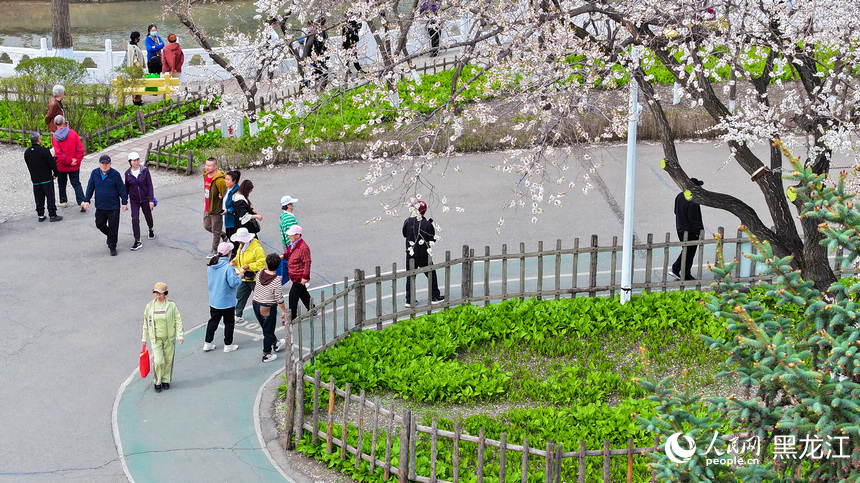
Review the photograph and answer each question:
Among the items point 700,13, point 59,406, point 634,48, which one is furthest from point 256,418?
point 700,13

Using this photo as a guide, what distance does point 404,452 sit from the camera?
9.16 meters

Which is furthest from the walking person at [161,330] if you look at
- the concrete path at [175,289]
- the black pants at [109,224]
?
the black pants at [109,224]

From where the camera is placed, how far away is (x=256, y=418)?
34.8 ft

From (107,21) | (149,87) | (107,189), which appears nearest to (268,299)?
(107,189)

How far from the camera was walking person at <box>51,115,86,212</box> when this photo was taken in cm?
1673

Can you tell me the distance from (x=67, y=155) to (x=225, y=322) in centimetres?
657

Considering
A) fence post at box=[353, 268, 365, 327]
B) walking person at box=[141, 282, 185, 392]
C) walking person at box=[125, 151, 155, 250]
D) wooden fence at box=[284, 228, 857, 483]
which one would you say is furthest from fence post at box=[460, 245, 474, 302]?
walking person at box=[125, 151, 155, 250]

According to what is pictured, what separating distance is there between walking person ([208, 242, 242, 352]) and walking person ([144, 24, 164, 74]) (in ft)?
46.2

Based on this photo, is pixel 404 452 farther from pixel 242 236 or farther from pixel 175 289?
pixel 175 289

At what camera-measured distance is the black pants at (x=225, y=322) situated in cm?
1190

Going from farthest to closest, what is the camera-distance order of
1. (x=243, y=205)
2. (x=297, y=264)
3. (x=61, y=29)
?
(x=61, y=29) → (x=243, y=205) → (x=297, y=264)

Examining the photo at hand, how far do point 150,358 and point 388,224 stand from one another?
5.75 meters

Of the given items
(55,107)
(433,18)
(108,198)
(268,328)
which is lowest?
(268,328)

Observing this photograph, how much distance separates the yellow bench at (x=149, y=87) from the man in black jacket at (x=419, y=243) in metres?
11.7
